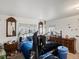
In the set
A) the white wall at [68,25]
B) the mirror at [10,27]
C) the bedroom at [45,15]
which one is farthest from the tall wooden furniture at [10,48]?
the white wall at [68,25]

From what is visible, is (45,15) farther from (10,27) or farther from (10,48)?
(10,48)

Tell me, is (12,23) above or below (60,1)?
below

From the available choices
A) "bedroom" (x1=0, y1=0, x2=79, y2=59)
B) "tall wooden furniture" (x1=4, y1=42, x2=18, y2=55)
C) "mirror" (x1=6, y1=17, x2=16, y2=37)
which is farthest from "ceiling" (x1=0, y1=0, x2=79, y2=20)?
"tall wooden furniture" (x1=4, y1=42, x2=18, y2=55)

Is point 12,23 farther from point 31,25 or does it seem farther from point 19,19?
point 31,25

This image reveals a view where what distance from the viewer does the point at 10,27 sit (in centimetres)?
479

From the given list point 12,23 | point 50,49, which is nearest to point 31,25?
point 12,23

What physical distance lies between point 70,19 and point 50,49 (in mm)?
2962

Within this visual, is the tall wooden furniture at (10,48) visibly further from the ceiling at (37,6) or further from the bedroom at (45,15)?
the ceiling at (37,6)

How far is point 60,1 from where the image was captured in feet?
10.3

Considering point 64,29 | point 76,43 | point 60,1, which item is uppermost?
point 60,1

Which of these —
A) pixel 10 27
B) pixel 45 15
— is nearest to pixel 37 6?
pixel 45 15

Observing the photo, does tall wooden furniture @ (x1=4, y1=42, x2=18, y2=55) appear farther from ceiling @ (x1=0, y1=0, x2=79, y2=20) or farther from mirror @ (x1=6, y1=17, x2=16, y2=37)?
ceiling @ (x1=0, y1=0, x2=79, y2=20)

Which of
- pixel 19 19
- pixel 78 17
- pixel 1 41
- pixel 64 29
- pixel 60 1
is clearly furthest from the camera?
pixel 64 29

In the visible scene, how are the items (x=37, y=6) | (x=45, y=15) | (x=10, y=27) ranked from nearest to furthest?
1. (x=37, y=6)
2. (x=10, y=27)
3. (x=45, y=15)
